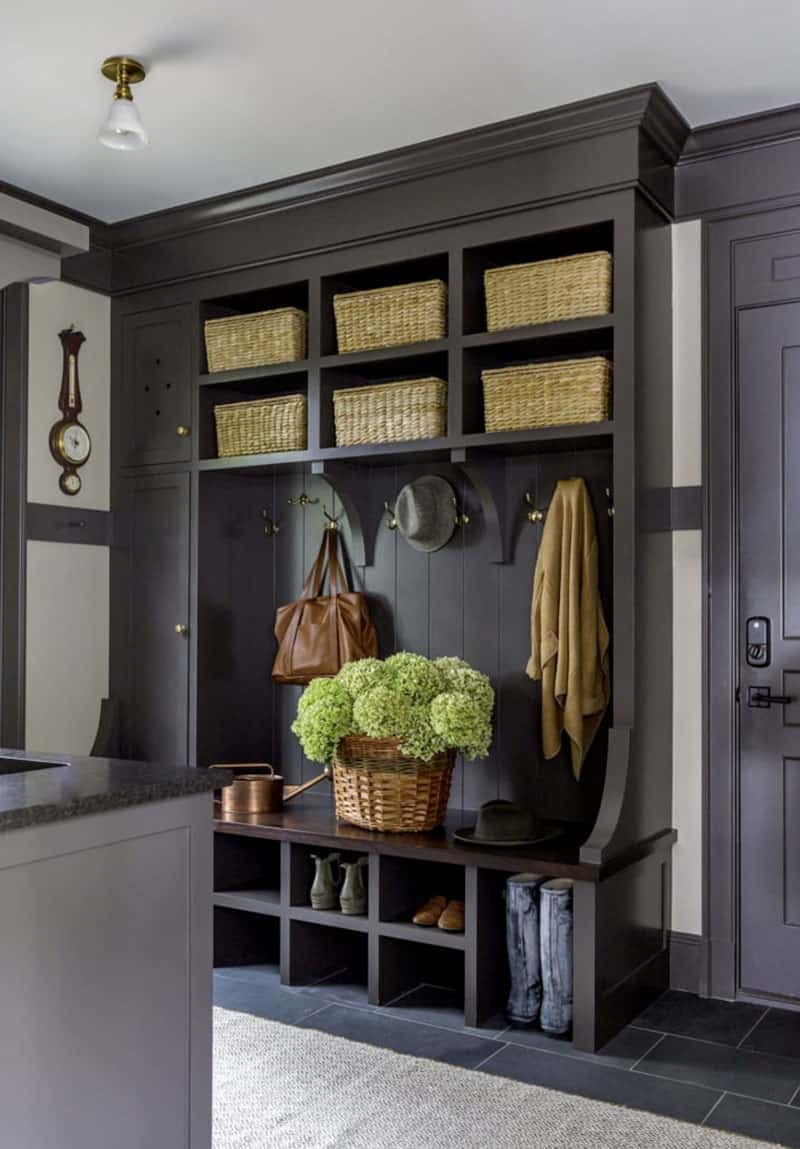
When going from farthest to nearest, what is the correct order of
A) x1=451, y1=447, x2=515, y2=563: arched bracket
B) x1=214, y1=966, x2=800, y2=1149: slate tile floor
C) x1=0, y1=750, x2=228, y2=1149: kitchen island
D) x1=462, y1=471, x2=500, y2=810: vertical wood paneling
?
1. x1=462, y1=471, x2=500, y2=810: vertical wood paneling
2. x1=451, y1=447, x2=515, y2=563: arched bracket
3. x1=214, y1=966, x2=800, y2=1149: slate tile floor
4. x1=0, y1=750, x2=228, y2=1149: kitchen island

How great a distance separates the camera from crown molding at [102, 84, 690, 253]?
3217mm

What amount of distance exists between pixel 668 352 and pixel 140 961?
7.99ft

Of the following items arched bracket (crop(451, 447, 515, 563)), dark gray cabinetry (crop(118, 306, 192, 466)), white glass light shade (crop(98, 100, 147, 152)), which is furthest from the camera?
dark gray cabinetry (crop(118, 306, 192, 466))

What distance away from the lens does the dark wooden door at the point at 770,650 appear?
3.30 metres

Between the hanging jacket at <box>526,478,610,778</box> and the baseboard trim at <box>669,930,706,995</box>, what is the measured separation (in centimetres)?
59

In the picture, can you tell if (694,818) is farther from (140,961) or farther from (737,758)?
(140,961)

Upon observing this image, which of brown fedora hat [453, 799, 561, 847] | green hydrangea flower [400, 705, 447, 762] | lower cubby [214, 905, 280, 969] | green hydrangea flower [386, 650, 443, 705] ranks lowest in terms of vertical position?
lower cubby [214, 905, 280, 969]

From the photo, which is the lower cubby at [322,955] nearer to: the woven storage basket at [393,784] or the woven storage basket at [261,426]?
the woven storage basket at [393,784]

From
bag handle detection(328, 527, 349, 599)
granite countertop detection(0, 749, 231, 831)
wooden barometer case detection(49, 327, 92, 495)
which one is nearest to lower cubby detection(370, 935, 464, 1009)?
bag handle detection(328, 527, 349, 599)

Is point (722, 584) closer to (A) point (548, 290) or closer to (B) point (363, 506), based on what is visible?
(A) point (548, 290)

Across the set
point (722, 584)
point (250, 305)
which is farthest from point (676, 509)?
point (250, 305)

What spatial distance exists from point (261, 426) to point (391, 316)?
25.1 inches

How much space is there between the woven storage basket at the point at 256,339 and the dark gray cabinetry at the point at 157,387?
14 centimetres

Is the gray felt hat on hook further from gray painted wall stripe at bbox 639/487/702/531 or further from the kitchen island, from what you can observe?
the kitchen island
